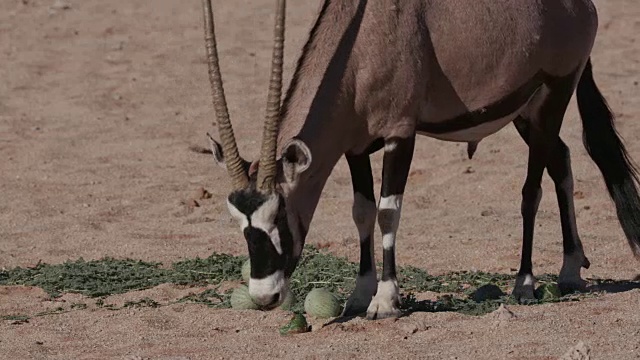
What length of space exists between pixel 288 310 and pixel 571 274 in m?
1.81

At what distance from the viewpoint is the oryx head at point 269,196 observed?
646 centimetres

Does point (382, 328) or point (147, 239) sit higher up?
point (382, 328)

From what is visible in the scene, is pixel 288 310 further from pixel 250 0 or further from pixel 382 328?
pixel 250 0

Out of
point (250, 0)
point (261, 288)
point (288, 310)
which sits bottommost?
point (250, 0)

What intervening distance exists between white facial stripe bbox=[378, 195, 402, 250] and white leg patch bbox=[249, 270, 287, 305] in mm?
817

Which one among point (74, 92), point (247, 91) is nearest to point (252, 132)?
point (247, 91)

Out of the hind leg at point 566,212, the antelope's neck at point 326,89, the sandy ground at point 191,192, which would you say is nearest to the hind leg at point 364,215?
the antelope's neck at point 326,89

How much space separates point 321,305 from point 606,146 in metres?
2.53

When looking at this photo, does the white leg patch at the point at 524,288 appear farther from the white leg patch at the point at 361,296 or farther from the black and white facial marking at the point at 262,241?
the black and white facial marking at the point at 262,241

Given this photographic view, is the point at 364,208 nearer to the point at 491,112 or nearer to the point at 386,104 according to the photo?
the point at 386,104

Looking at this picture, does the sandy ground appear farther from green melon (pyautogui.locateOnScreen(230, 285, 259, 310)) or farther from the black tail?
the black tail

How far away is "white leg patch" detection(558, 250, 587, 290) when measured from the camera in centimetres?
804

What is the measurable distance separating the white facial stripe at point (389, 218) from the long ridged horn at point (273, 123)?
0.80 m

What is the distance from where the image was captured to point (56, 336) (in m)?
6.95
